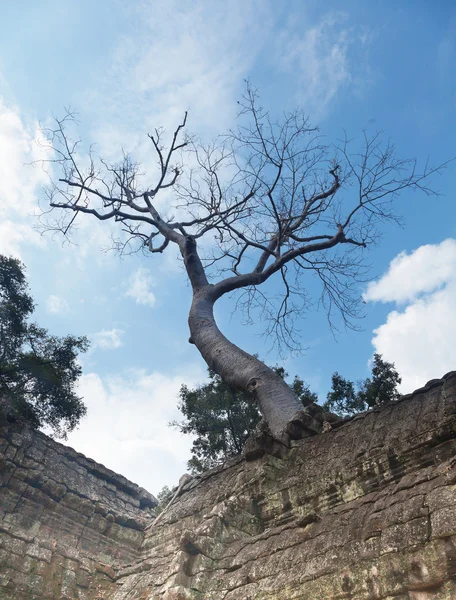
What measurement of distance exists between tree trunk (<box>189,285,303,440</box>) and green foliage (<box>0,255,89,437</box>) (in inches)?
123

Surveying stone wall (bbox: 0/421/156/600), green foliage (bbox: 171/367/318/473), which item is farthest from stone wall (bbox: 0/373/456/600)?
green foliage (bbox: 171/367/318/473)

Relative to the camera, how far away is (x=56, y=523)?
226 inches

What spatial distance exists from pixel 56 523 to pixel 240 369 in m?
3.03

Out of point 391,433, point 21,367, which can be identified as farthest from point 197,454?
point 391,433

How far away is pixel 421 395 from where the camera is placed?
3373 millimetres

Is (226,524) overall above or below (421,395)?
below

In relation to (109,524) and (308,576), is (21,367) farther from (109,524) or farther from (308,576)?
(308,576)

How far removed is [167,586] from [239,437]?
8659 mm

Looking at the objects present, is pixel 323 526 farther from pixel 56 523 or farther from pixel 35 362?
pixel 35 362

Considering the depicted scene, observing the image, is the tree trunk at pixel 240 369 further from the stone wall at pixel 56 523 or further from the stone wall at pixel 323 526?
the stone wall at pixel 56 523

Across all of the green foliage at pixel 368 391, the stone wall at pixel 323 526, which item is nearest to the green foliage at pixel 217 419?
the green foliage at pixel 368 391

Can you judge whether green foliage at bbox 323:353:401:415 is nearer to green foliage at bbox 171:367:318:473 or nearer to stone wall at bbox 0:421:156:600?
green foliage at bbox 171:367:318:473

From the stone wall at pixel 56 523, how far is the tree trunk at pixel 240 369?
2.39m

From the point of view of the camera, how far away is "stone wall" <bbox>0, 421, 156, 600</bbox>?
5035mm
